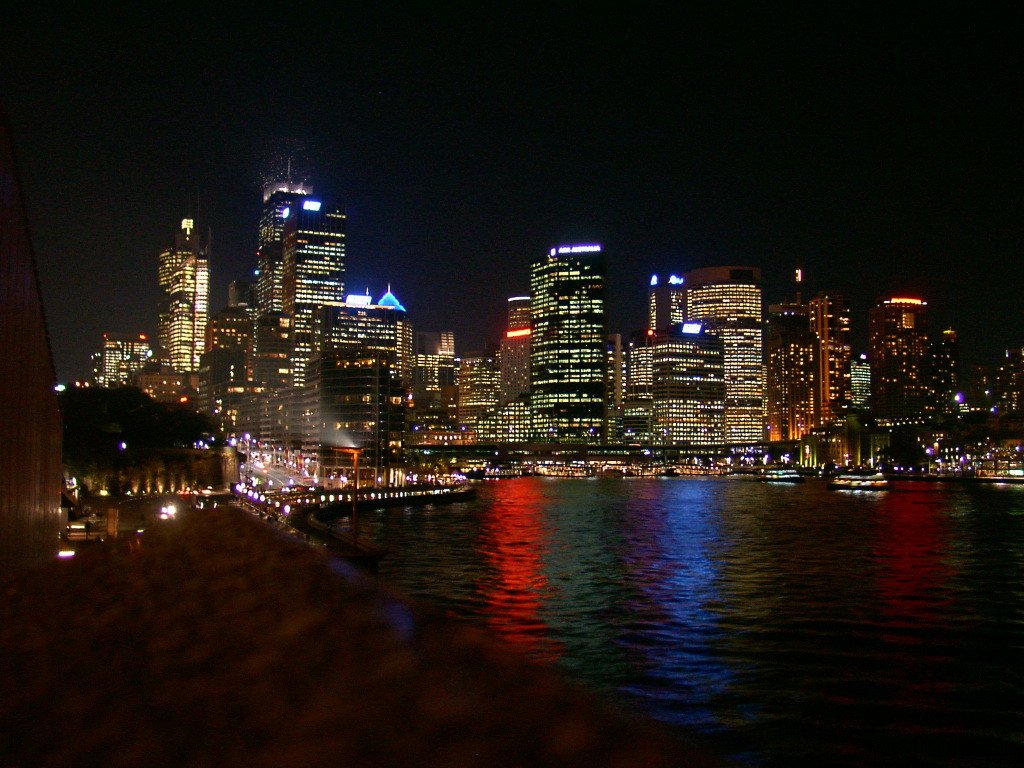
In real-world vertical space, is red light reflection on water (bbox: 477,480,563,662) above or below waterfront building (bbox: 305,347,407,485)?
below

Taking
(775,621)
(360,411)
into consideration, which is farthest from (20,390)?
(360,411)

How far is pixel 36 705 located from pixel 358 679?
8.53 feet

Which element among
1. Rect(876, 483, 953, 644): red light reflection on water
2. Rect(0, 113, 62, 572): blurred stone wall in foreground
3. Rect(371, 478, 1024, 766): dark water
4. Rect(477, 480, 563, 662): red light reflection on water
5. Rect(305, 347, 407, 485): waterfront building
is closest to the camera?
Rect(371, 478, 1024, 766): dark water

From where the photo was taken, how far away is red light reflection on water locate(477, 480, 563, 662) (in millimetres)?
24141

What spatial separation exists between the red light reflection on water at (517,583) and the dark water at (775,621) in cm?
12

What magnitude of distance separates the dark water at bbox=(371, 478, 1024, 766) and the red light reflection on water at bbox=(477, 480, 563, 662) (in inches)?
4.6

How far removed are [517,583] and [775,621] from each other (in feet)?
36.0

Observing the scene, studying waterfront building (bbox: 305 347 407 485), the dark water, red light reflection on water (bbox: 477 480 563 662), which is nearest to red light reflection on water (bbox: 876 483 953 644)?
the dark water

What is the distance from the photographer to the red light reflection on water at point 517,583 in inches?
950

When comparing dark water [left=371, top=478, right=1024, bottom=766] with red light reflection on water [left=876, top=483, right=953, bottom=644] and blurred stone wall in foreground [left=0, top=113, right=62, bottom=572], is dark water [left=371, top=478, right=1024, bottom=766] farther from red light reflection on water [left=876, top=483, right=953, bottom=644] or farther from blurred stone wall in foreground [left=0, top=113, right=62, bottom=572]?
blurred stone wall in foreground [left=0, top=113, right=62, bottom=572]

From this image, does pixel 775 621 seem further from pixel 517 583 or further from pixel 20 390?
pixel 20 390

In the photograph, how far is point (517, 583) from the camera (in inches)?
1391

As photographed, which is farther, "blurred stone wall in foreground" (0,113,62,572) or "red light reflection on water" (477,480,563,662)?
"red light reflection on water" (477,480,563,662)

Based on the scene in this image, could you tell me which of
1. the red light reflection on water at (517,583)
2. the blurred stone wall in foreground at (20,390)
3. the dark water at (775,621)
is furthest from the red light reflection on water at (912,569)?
the blurred stone wall in foreground at (20,390)
